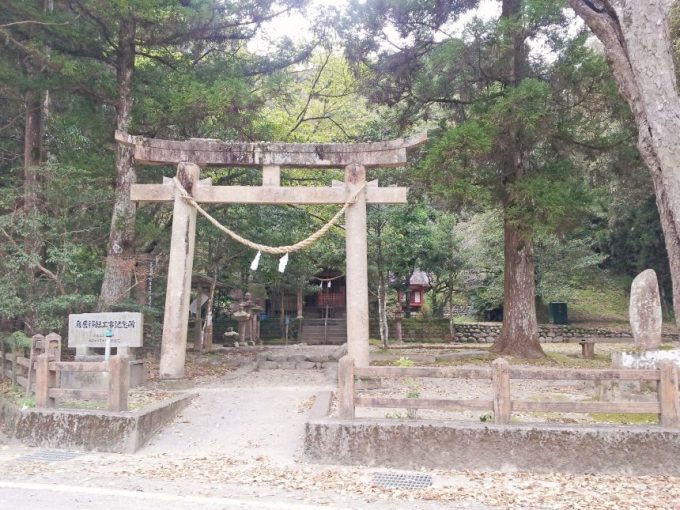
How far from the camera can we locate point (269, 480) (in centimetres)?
571

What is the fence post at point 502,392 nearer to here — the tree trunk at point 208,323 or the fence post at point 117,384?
the fence post at point 117,384

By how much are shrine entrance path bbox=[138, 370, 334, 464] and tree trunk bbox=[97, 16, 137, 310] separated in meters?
3.32

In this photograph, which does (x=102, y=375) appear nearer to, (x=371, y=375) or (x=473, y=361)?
(x=371, y=375)

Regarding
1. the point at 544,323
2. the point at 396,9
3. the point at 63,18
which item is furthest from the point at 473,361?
the point at 544,323

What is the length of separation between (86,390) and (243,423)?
2209 mm

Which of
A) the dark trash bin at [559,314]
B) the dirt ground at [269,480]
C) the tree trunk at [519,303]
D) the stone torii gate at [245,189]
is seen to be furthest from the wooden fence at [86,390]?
the dark trash bin at [559,314]

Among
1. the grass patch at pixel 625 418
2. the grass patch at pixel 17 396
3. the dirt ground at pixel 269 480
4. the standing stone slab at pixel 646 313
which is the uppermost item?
the standing stone slab at pixel 646 313

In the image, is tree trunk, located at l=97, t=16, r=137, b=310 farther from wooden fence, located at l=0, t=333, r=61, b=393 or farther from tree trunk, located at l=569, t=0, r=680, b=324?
tree trunk, located at l=569, t=0, r=680, b=324

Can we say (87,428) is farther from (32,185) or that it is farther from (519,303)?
(519,303)

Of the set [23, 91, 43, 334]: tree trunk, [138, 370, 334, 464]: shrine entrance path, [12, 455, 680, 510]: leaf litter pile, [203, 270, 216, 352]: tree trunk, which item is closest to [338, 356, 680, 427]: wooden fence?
[12, 455, 680, 510]: leaf litter pile

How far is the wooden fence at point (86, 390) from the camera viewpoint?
7066mm

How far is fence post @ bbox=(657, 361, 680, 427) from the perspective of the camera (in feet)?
19.3

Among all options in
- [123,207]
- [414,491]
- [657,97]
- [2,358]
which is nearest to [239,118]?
[123,207]

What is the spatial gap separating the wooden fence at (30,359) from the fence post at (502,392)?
19.6 feet
